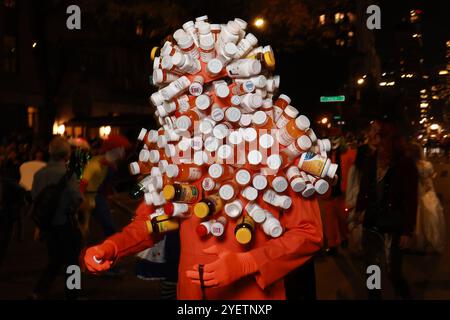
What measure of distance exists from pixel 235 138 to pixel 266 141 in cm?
15

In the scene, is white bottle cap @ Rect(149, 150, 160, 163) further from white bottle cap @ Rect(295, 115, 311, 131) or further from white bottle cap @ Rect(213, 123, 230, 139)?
white bottle cap @ Rect(295, 115, 311, 131)

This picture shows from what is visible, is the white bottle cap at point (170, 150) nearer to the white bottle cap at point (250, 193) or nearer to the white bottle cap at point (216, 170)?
the white bottle cap at point (216, 170)

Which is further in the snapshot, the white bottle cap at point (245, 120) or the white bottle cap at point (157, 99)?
the white bottle cap at point (157, 99)

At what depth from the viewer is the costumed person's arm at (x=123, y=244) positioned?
3.14 m

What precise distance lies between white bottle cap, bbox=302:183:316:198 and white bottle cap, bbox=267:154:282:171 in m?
0.16

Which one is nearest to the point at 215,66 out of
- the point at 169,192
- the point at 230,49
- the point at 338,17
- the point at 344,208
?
the point at 230,49

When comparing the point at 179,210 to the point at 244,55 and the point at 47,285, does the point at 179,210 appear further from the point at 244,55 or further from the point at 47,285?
the point at 47,285

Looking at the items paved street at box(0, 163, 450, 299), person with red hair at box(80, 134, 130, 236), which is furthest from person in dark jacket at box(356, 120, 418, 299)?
person with red hair at box(80, 134, 130, 236)

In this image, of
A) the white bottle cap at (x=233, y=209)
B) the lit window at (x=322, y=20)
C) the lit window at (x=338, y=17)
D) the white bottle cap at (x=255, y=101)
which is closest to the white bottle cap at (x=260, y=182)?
the white bottle cap at (x=233, y=209)

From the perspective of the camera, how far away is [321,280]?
280 inches

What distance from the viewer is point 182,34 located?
123 inches

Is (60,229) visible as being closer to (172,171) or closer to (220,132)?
(172,171)

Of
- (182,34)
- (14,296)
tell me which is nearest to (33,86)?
(14,296)
